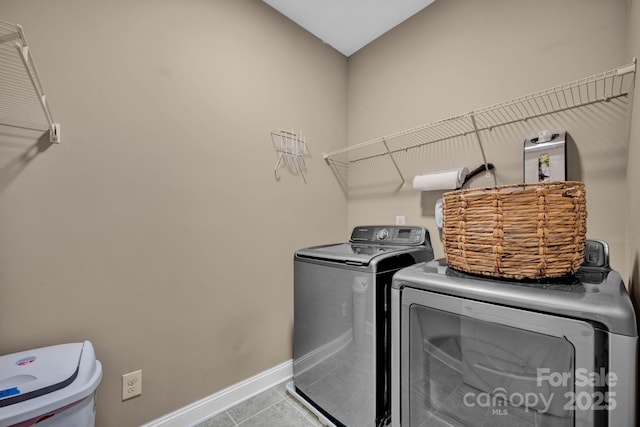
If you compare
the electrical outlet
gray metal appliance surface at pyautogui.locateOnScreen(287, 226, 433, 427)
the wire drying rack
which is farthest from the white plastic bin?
the wire drying rack

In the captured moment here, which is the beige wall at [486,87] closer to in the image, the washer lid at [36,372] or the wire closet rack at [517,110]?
the wire closet rack at [517,110]

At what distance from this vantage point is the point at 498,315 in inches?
32.7

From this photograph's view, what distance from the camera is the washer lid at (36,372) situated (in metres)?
0.83

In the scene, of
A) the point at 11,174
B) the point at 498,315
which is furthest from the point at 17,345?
the point at 498,315

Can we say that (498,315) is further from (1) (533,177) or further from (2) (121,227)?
(2) (121,227)

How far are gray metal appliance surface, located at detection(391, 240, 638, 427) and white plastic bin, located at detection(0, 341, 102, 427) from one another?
3.76ft

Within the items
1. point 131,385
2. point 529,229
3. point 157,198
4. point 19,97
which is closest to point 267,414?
point 131,385

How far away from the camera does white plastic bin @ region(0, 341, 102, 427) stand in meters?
0.80

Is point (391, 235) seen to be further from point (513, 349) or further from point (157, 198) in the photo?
point (157, 198)

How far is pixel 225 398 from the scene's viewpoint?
5.38 feet

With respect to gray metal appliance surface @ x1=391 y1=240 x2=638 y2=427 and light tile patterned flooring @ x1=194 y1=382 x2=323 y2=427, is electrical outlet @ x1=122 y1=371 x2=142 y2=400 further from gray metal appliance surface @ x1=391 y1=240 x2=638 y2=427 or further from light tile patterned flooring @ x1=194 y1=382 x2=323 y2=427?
gray metal appliance surface @ x1=391 y1=240 x2=638 y2=427

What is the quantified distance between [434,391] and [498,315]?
48cm

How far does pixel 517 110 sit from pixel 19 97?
7.84 feet

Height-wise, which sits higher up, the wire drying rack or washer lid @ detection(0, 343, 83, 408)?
the wire drying rack
